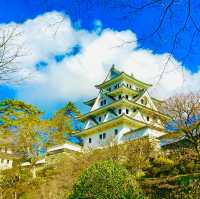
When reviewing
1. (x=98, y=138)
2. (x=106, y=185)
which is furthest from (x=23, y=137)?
(x=106, y=185)

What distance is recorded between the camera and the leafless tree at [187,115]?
22.1 meters

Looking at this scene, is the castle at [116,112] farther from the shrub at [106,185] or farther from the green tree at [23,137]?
the shrub at [106,185]

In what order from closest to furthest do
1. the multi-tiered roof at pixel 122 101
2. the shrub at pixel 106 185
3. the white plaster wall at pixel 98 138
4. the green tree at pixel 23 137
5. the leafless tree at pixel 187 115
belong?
the shrub at pixel 106 185, the leafless tree at pixel 187 115, the green tree at pixel 23 137, the white plaster wall at pixel 98 138, the multi-tiered roof at pixel 122 101

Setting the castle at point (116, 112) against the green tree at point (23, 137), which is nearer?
the green tree at point (23, 137)

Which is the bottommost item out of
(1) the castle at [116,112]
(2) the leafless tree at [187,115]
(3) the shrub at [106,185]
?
(3) the shrub at [106,185]

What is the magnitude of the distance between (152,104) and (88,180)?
30.4 meters

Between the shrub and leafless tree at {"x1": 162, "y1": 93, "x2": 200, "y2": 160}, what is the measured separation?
10348 millimetres

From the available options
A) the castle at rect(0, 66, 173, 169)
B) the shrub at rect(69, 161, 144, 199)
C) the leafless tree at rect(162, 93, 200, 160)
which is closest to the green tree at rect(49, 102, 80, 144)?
the castle at rect(0, 66, 173, 169)

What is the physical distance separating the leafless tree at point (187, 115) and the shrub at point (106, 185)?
10.3 m

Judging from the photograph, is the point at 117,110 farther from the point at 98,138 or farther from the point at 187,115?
the point at 187,115

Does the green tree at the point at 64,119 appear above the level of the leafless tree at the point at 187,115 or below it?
above

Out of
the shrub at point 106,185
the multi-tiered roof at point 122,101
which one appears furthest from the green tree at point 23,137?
the shrub at point 106,185

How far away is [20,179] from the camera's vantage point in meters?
28.9

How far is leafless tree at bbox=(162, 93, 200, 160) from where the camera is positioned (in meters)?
22.1
